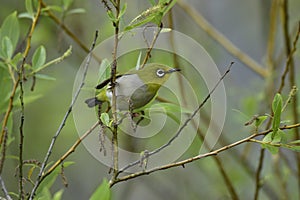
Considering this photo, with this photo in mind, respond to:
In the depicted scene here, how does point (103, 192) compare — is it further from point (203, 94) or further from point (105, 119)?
point (203, 94)

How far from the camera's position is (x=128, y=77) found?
0.45 meters

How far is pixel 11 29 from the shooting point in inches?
23.2

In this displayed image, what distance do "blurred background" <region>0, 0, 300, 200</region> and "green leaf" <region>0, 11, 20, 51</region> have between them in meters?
0.39

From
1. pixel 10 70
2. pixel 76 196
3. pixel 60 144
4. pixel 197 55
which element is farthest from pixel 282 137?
pixel 76 196

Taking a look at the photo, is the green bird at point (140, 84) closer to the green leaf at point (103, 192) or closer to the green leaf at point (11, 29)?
the green leaf at point (103, 192)

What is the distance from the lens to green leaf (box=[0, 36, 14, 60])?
0.54 m

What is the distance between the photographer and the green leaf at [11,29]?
1.92 feet

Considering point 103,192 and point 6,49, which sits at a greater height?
point 6,49

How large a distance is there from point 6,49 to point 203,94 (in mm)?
631

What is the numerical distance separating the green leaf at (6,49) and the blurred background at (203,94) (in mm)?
434

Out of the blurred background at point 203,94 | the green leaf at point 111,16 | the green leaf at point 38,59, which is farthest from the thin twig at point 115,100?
the blurred background at point 203,94

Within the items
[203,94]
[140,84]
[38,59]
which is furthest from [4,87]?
[203,94]

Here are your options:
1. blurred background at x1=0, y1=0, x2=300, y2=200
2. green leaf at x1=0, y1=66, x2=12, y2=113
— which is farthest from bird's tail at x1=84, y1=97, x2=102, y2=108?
blurred background at x1=0, y1=0, x2=300, y2=200

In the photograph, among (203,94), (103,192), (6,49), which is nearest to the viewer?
(103,192)
